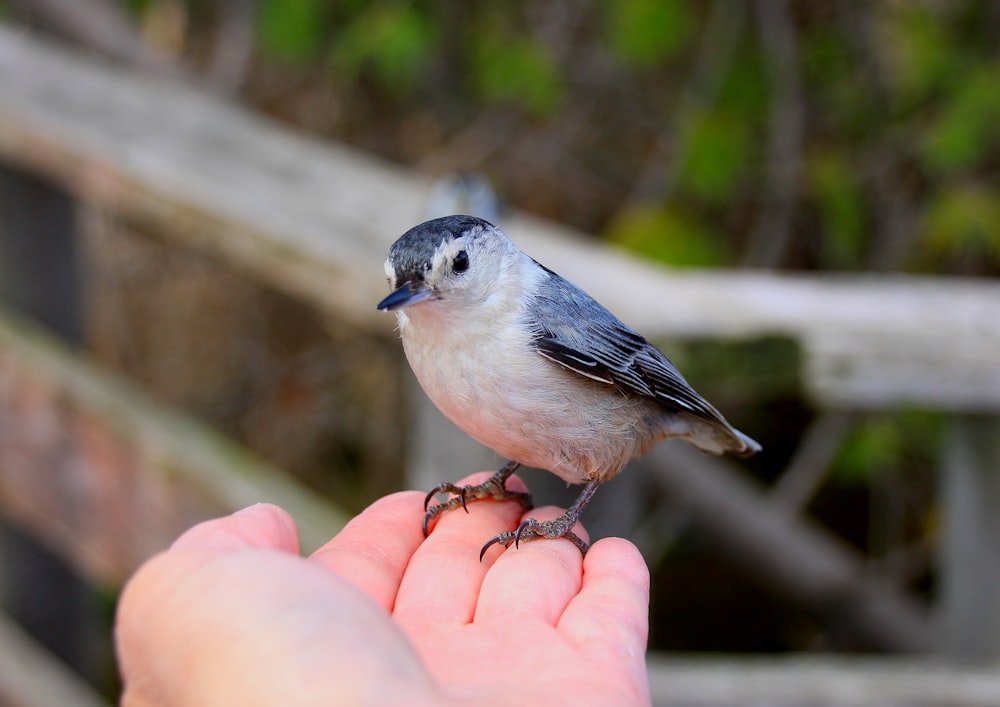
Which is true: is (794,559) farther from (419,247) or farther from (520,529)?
(419,247)

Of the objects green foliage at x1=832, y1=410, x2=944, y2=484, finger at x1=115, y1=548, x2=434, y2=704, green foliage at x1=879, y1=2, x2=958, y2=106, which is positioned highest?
green foliage at x1=879, y1=2, x2=958, y2=106

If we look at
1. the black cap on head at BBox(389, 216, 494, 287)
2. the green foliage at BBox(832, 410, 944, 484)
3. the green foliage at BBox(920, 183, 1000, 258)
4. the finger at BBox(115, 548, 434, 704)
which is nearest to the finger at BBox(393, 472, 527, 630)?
the finger at BBox(115, 548, 434, 704)

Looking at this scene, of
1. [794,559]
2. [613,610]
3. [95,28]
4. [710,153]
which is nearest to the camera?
[613,610]

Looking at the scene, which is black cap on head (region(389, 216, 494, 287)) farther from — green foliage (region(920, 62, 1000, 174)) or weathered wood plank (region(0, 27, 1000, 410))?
green foliage (region(920, 62, 1000, 174))

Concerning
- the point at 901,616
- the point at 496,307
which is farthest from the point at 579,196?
the point at 496,307

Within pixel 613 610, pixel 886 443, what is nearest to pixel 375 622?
pixel 613 610

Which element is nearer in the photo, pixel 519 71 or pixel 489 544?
pixel 489 544

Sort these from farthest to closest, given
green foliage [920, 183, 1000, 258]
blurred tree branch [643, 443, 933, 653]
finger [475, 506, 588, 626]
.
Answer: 1. green foliage [920, 183, 1000, 258]
2. blurred tree branch [643, 443, 933, 653]
3. finger [475, 506, 588, 626]

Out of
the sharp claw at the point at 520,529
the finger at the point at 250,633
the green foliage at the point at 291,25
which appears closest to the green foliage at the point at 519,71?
the green foliage at the point at 291,25
